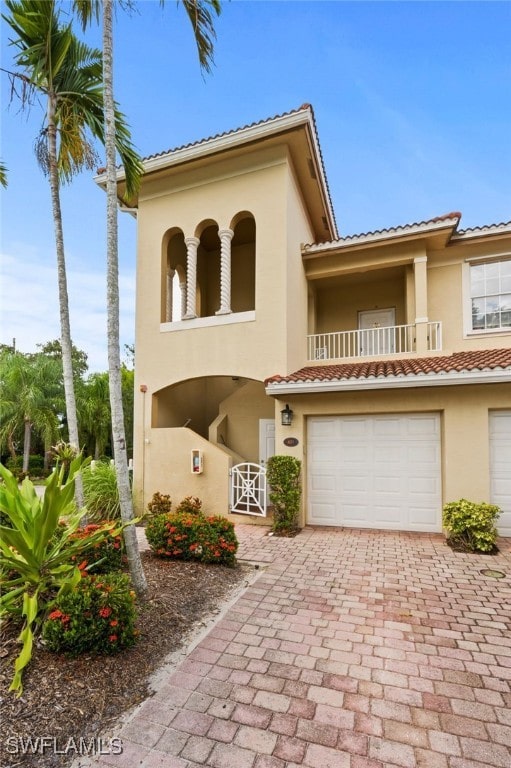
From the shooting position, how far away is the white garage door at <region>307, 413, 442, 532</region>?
29.2ft

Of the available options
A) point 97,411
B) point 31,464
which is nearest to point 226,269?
point 97,411

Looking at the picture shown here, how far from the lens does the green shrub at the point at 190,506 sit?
31.2 ft

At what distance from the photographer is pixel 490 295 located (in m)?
11.2

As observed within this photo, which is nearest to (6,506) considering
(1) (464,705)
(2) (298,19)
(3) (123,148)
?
(1) (464,705)

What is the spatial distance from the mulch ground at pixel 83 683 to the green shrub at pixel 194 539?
4.49 feet

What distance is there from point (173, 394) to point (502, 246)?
11257 mm

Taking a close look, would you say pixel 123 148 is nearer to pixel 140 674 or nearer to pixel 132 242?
pixel 132 242

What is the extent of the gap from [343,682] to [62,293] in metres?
8.79

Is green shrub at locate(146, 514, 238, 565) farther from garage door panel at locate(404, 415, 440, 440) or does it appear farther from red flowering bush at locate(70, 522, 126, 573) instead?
garage door panel at locate(404, 415, 440, 440)

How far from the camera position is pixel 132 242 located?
12656 millimetres

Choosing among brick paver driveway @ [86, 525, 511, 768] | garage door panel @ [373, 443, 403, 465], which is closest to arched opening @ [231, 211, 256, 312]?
garage door panel @ [373, 443, 403, 465]

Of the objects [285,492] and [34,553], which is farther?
[285,492]

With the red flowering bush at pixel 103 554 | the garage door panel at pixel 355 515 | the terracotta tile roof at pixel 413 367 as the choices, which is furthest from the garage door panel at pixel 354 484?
the red flowering bush at pixel 103 554

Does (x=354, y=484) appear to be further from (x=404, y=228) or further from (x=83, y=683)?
(x=404, y=228)
